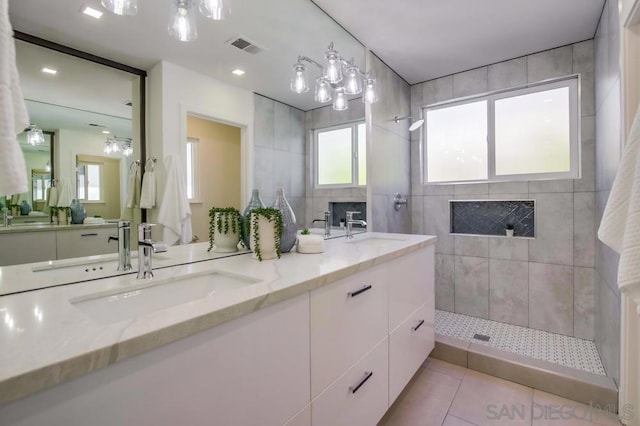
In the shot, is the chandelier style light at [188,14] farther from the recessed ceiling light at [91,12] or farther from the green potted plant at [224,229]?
the green potted plant at [224,229]

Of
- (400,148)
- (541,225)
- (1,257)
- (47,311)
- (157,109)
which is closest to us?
(47,311)

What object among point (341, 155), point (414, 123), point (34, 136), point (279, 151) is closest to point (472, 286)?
point (414, 123)

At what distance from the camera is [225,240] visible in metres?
1.40

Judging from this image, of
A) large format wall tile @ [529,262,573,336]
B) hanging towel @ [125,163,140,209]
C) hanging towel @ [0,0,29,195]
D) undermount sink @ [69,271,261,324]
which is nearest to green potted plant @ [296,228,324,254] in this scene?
undermount sink @ [69,271,261,324]

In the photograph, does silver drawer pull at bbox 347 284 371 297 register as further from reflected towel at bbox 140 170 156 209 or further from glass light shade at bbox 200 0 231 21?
glass light shade at bbox 200 0 231 21

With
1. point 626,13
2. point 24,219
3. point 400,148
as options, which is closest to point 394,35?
point 400,148

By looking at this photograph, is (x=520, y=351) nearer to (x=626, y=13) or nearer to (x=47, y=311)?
(x=626, y=13)

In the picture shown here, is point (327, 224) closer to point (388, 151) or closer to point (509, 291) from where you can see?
point (388, 151)

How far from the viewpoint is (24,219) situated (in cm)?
87

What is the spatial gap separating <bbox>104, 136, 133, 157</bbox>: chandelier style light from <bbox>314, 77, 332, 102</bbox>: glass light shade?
1.14 m

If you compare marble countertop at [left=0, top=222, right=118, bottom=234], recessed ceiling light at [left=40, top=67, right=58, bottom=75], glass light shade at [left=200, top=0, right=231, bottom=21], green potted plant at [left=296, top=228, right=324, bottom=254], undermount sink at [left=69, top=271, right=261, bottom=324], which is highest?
glass light shade at [left=200, top=0, right=231, bottom=21]

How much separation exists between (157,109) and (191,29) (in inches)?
14.1

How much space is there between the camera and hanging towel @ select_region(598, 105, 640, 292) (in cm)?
82

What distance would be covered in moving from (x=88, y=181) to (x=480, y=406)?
7.01ft
